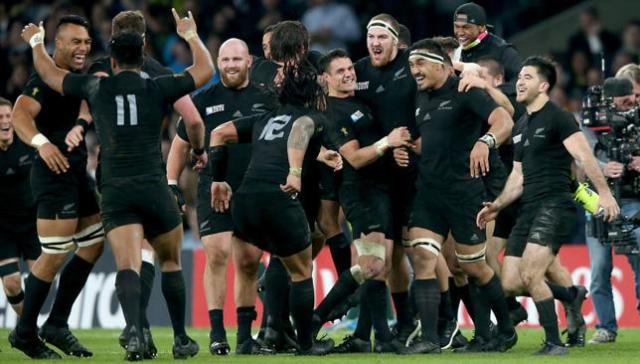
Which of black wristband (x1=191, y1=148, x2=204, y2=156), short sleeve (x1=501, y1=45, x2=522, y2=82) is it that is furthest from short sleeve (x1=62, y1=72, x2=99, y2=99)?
short sleeve (x1=501, y1=45, x2=522, y2=82)

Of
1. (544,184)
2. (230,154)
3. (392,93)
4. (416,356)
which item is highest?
(392,93)

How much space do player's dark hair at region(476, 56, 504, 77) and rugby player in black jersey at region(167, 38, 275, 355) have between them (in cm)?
219

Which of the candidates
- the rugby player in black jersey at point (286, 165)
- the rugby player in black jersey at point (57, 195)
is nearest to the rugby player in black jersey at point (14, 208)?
the rugby player in black jersey at point (57, 195)

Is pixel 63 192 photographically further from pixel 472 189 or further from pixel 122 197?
pixel 472 189

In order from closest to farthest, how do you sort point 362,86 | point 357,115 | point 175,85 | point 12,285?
1. point 175,85
2. point 357,115
3. point 362,86
4. point 12,285

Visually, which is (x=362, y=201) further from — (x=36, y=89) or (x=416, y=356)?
(x=36, y=89)

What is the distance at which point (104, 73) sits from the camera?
448 inches

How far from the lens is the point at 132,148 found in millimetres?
10609

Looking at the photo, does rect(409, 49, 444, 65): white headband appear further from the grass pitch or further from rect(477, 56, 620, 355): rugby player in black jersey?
the grass pitch

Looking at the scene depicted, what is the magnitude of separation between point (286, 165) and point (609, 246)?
4.50 m

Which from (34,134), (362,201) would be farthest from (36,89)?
(362,201)

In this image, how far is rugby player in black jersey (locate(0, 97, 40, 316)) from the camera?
1409cm

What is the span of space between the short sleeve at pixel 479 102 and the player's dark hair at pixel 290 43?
1.42 meters

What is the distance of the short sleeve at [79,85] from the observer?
10.7 metres
